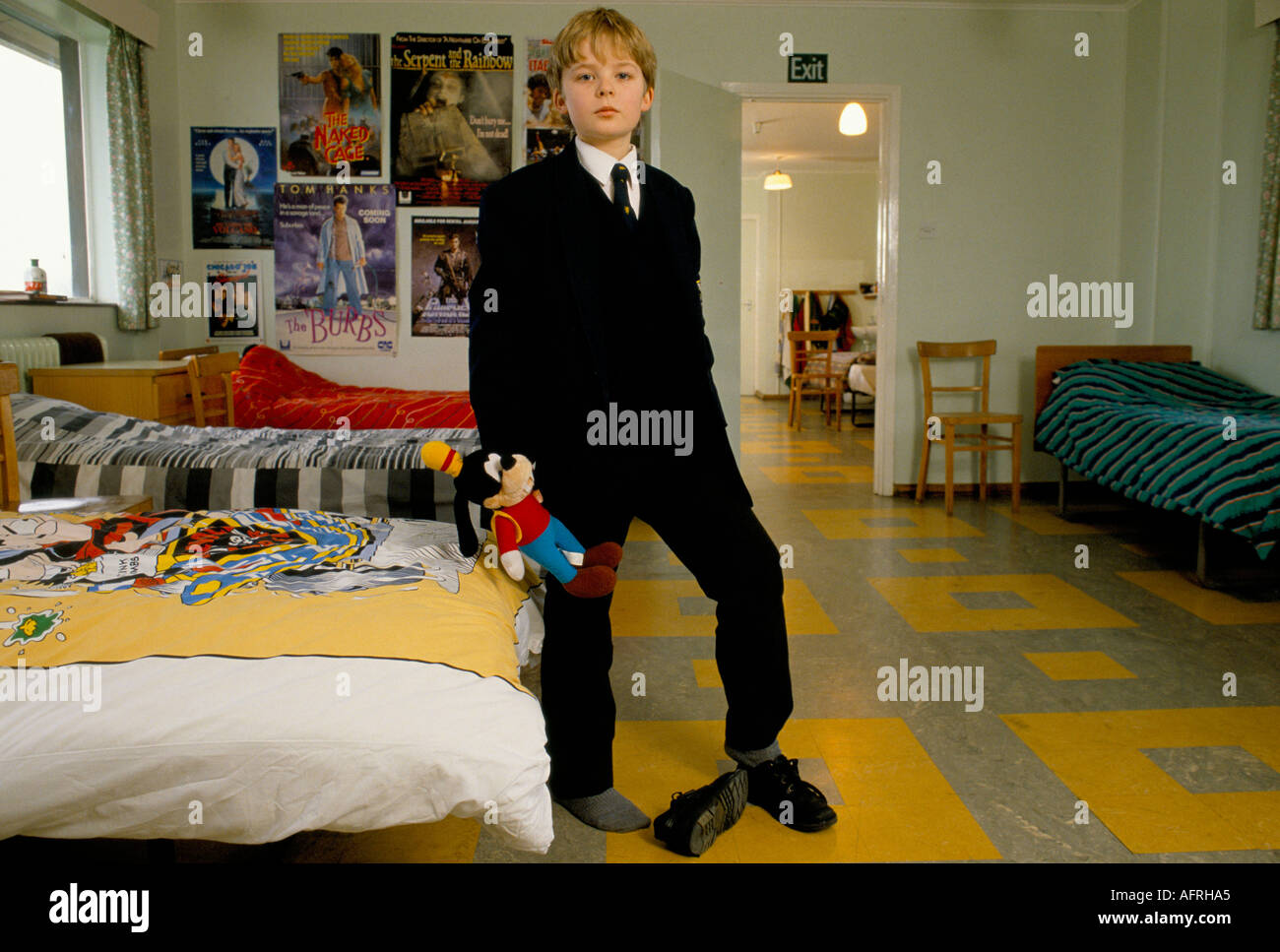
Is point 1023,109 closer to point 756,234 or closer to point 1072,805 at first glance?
point 1072,805

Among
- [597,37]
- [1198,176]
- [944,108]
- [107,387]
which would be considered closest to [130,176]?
[107,387]

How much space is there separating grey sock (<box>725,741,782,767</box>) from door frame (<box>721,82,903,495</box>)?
400 centimetres

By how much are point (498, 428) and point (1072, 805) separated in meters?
1.39

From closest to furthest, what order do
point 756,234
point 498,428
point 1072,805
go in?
point 498,428 < point 1072,805 < point 756,234

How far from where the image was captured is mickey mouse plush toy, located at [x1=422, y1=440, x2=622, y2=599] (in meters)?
1.65

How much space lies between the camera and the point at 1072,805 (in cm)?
199

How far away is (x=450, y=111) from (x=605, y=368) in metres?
4.24

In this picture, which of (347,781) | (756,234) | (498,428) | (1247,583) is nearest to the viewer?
(347,781)

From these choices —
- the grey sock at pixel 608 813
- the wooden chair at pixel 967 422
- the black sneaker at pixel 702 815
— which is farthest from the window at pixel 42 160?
the wooden chair at pixel 967 422

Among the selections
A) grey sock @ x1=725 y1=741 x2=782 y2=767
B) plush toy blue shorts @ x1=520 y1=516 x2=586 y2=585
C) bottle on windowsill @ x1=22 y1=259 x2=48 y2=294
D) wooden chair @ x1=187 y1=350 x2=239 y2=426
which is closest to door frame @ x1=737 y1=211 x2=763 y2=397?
wooden chair @ x1=187 y1=350 x2=239 y2=426

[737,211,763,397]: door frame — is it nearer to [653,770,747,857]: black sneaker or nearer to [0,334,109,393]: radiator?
[0,334,109,393]: radiator

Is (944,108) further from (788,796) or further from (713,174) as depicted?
→ (788,796)

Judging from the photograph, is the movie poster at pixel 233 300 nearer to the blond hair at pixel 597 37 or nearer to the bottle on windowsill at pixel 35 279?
the bottle on windowsill at pixel 35 279
